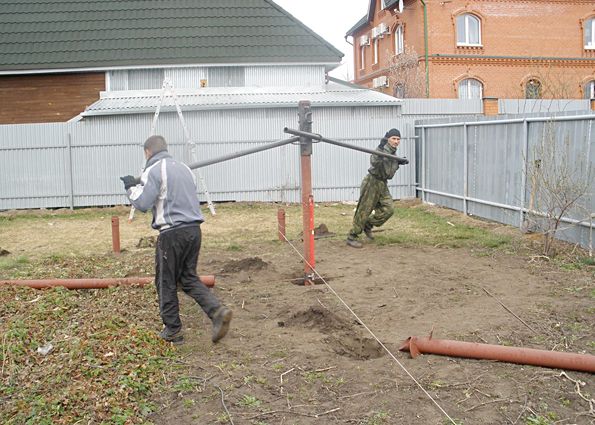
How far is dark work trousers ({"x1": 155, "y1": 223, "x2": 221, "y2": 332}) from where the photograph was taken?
19.4 feet

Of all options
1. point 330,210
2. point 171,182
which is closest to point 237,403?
point 171,182

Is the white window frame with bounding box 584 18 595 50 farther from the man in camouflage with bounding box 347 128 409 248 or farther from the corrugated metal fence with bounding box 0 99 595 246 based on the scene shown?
the man in camouflage with bounding box 347 128 409 248

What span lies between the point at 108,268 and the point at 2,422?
527 cm

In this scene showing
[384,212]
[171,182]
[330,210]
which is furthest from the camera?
[330,210]

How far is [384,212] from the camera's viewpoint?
10.9 meters

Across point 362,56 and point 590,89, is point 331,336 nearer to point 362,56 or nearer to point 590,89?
point 590,89

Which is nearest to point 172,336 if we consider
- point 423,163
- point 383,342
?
point 383,342

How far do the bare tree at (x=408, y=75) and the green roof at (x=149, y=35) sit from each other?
9919 millimetres

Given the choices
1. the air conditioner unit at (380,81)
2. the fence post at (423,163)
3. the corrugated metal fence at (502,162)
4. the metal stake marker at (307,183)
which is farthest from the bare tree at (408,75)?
the metal stake marker at (307,183)

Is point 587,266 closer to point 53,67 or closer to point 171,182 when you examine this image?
point 171,182

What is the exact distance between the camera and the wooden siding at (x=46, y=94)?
2241cm

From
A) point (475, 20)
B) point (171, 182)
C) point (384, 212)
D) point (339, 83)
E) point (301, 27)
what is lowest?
point (384, 212)

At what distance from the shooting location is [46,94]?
22.5 metres

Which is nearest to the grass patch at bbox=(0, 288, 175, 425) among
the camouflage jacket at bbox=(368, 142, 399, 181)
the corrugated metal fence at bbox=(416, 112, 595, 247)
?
the camouflage jacket at bbox=(368, 142, 399, 181)
